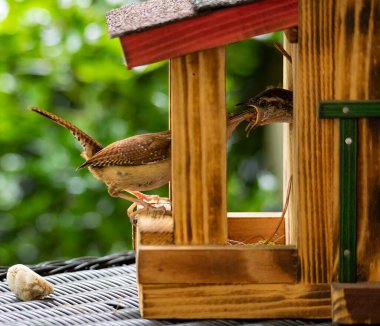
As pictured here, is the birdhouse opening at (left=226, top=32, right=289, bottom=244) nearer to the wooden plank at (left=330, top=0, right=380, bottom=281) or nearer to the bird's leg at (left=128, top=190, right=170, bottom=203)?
the bird's leg at (left=128, top=190, right=170, bottom=203)

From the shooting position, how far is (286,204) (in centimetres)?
283

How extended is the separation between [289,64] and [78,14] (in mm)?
1994

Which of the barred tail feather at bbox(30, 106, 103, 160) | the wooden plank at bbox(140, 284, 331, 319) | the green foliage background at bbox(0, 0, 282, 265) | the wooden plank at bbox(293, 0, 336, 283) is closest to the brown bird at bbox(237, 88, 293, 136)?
the wooden plank at bbox(293, 0, 336, 283)

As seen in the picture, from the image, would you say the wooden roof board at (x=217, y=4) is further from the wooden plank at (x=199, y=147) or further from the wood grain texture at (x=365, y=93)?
the wood grain texture at (x=365, y=93)

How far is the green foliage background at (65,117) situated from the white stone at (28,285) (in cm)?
172

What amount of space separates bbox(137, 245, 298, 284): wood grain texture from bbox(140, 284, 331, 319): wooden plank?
0.07 feet

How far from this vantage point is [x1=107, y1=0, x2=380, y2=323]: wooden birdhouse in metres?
2.46

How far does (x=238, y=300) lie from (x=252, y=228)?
0.54m

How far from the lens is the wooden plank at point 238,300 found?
8.33ft

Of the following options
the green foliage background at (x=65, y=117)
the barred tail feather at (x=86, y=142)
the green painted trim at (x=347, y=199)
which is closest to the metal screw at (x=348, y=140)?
the green painted trim at (x=347, y=199)

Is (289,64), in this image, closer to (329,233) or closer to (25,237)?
(329,233)

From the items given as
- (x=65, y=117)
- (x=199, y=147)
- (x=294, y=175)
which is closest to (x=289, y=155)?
(x=294, y=175)

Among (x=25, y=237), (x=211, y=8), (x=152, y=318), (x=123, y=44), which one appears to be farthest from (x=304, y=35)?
(x=25, y=237)

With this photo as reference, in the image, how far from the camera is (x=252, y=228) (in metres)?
3.06
